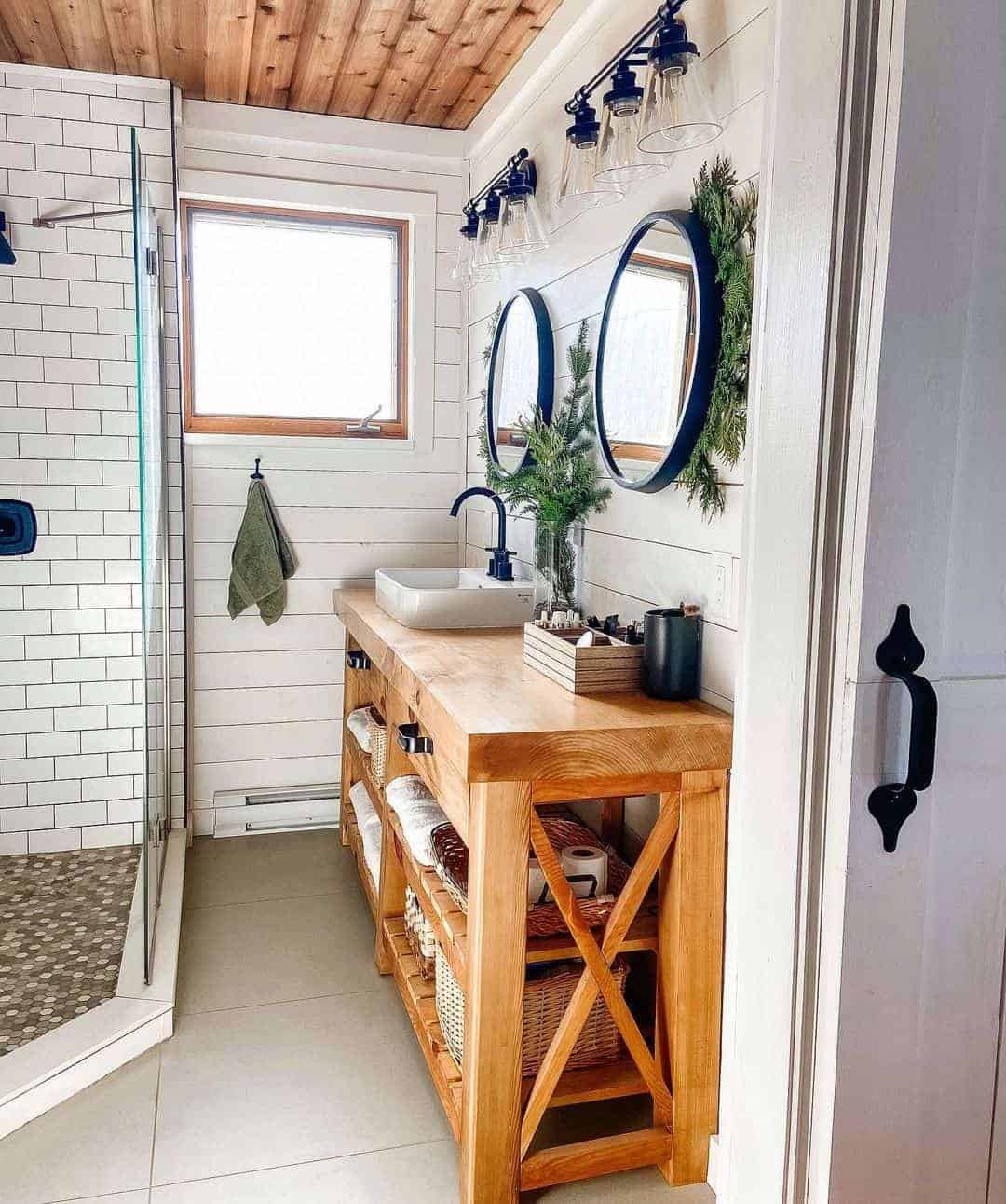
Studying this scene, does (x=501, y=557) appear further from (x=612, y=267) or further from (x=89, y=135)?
(x=89, y=135)

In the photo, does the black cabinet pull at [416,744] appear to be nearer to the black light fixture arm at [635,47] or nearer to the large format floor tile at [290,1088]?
the large format floor tile at [290,1088]

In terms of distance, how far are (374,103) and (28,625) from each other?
83.1 inches

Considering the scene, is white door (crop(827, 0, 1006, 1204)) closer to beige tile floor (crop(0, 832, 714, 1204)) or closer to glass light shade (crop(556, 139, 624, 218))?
beige tile floor (crop(0, 832, 714, 1204))

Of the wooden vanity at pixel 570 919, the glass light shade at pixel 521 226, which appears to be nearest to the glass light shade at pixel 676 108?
the glass light shade at pixel 521 226

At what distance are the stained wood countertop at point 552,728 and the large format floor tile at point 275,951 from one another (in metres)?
0.97

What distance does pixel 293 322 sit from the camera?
12.0 feet

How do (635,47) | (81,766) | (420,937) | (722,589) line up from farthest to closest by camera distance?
(81,766) < (420,937) < (635,47) < (722,589)

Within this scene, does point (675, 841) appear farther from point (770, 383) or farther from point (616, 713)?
point (770, 383)

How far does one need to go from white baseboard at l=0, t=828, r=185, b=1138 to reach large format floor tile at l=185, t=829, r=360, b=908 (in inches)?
19.5

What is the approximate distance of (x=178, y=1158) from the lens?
198 centimetres

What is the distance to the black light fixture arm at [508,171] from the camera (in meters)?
2.87

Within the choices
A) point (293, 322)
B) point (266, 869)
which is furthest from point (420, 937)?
point (293, 322)

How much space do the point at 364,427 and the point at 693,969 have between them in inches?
95.0

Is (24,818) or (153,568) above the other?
(153,568)
